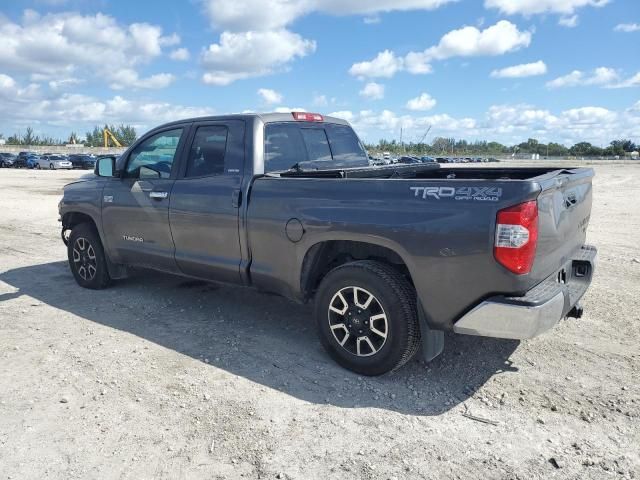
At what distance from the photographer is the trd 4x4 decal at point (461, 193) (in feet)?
10.6

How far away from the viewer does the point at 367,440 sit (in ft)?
10.4

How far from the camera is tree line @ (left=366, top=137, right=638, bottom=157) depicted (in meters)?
128

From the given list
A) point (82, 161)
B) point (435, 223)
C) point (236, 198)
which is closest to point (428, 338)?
point (435, 223)

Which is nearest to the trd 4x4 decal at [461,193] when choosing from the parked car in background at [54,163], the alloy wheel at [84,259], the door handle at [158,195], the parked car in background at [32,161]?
the door handle at [158,195]

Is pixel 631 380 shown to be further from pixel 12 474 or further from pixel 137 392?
pixel 12 474

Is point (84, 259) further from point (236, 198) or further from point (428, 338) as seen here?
point (428, 338)

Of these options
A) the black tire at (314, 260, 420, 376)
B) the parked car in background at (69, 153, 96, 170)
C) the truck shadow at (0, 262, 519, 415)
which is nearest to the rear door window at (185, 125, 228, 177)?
the truck shadow at (0, 262, 519, 415)

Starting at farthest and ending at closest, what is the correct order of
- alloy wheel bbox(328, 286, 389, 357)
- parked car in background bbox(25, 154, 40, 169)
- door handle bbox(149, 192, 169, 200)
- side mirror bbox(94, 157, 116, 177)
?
parked car in background bbox(25, 154, 40, 169), side mirror bbox(94, 157, 116, 177), door handle bbox(149, 192, 169, 200), alloy wheel bbox(328, 286, 389, 357)

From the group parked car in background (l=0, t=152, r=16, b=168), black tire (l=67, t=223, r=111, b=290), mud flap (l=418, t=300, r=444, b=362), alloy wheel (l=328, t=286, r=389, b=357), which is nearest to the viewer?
mud flap (l=418, t=300, r=444, b=362)

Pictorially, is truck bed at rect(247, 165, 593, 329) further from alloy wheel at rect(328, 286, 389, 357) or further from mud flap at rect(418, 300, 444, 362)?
alloy wheel at rect(328, 286, 389, 357)

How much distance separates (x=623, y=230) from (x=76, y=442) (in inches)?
408

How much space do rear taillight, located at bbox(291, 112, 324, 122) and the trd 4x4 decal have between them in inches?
80.4

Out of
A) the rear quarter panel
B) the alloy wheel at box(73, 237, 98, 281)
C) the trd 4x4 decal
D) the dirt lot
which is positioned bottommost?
the dirt lot

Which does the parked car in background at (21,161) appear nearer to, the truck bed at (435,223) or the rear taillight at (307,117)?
the rear taillight at (307,117)
